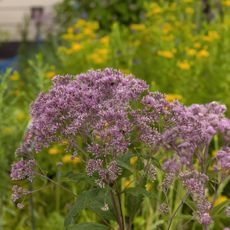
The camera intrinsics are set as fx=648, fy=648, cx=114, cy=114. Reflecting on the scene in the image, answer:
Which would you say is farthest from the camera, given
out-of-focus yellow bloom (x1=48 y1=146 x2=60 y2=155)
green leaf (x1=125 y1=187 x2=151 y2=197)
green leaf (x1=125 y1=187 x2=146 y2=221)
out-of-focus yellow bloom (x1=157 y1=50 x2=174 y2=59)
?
out-of-focus yellow bloom (x1=157 y1=50 x2=174 y2=59)

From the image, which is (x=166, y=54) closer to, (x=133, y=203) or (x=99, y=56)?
(x=99, y=56)

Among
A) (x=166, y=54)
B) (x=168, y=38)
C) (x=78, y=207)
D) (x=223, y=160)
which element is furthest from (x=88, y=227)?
(x=168, y=38)

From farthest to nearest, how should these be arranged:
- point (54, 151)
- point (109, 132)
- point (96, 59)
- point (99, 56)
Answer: point (99, 56), point (96, 59), point (54, 151), point (109, 132)

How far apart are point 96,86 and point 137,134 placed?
199 mm

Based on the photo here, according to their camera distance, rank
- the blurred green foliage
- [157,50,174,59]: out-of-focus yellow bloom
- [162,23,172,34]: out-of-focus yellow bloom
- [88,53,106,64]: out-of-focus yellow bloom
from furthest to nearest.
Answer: [162,23,172,34]: out-of-focus yellow bloom, [88,53,106,64]: out-of-focus yellow bloom, [157,50,174,59]: out-of-focus yellow bloom, the blurred green foliage

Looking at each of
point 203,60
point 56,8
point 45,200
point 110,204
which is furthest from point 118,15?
point 110,204

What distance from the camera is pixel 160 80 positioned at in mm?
5766

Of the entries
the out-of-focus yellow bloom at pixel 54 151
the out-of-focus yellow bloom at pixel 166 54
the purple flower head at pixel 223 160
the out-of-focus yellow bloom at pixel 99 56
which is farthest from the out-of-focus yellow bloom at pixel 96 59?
the purple flower head at pixel 223 160

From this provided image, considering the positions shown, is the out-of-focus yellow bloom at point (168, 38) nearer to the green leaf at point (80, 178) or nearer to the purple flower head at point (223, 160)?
the purple flower head at point (223, 160)

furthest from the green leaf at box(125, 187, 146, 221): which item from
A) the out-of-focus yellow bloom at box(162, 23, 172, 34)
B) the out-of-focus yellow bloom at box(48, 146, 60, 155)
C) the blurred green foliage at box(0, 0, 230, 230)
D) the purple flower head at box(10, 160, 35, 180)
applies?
the out-of-focus yellow bloom at box(162, 23, 172, 34)

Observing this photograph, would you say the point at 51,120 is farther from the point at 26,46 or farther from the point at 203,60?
the point at 26,46

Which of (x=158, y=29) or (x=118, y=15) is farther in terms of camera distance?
(x=118, y=15)

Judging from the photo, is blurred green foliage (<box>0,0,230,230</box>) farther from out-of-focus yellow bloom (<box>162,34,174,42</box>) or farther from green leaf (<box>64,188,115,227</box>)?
green leaf (<box>64,188,115,227</box>)

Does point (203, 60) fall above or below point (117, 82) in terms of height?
below
